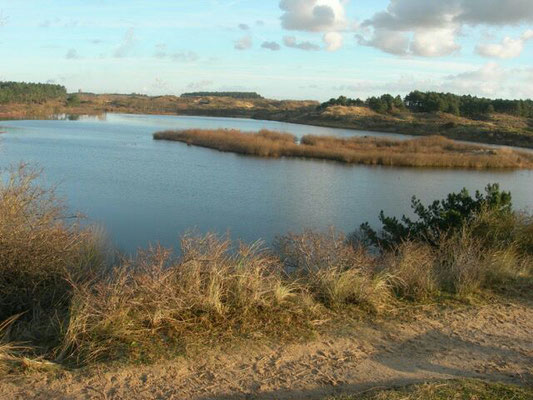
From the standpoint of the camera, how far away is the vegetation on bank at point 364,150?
39688 mm

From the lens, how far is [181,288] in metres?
5.98

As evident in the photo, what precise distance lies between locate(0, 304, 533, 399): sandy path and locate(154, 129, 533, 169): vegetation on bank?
109ft

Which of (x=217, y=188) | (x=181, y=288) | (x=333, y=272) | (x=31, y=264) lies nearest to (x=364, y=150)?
(x=217, y=188)

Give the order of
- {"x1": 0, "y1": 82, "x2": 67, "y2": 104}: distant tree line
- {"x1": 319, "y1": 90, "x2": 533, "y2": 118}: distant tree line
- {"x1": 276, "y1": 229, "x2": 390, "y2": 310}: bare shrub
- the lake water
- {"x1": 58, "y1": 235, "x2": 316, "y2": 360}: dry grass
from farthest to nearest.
A: {"x1": 0, "y1": 82, "x2": 67, "y2": 104}: distant tree line
{"x1": 319, "y1": 90, "x2": 533, "y2": 118}: distant tree line
the lake water
{"x1": 276, "y1": 229, "x2": 390, "y2": 310}: bare shrub
{"x1": 58, "y1": 235, "x2": 316, "y2": 360}: dry grass

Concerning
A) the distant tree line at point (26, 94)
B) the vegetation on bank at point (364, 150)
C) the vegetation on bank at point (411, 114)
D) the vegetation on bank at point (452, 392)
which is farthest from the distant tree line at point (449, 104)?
the vegetation on bank at point (452, 392)

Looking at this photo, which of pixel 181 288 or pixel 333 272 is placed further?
pixel 333 272

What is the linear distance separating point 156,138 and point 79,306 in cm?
4589

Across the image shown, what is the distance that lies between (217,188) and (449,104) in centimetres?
7247

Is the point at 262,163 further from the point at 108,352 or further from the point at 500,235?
the point at 108,352

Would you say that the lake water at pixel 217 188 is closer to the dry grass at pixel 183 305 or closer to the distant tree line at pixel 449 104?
the dry grass at pixel 183 305

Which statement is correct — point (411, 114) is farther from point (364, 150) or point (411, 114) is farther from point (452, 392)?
point (452, 392)

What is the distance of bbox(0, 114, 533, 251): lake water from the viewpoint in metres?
16.9

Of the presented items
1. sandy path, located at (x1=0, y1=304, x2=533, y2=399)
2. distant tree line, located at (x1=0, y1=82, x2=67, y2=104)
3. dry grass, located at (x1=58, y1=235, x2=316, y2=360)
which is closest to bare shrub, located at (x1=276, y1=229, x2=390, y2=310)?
dry grass, located at (x1=58, y1=235, x2=316, y2=360)

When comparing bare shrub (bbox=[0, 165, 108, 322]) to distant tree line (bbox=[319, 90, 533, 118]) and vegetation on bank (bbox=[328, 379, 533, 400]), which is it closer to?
vegetation on bank (bbox=[328, 379, 533, 400])
